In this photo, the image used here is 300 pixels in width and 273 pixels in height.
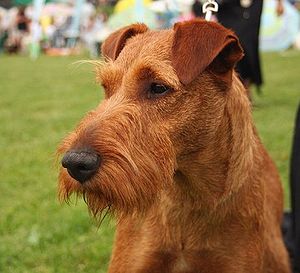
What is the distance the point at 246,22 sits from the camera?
8867mm

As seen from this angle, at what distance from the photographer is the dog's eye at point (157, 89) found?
2992mm

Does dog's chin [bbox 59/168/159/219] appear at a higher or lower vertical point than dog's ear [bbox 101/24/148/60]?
lower

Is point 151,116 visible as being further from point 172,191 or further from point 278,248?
point 278,248

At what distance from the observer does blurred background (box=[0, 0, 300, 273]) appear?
4621 millimetres

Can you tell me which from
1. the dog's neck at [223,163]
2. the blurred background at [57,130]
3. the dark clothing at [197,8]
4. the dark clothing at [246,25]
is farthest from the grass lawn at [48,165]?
the dark clothing at [197,8]

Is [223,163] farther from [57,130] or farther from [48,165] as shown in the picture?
[57,130]

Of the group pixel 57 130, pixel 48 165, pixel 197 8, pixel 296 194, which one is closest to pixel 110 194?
pixel 296 194

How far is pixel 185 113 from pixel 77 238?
2205 millimetres

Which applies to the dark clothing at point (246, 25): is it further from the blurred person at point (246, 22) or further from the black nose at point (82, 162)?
the black nose at point (82, 162)

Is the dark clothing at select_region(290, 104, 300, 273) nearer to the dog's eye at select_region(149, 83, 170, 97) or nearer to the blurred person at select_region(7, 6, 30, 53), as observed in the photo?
the dog's eye at select_region(149, 83, 170, 97)

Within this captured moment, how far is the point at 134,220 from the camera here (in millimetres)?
3535

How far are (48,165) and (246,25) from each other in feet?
12.2

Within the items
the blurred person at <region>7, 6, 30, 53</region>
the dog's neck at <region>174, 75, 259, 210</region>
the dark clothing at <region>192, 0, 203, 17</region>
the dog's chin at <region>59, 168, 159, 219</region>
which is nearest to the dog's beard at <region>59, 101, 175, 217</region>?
the dog's chin at <region>59, 168, 159, 219</region>

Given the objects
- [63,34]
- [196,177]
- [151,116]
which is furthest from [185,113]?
[63,34]
